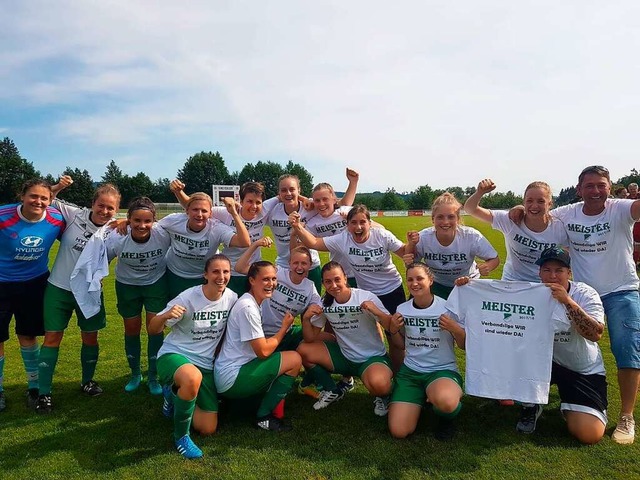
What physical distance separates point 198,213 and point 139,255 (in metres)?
0.85

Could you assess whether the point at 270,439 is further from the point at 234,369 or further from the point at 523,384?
the point at 523,384

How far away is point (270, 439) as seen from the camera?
13.4ft

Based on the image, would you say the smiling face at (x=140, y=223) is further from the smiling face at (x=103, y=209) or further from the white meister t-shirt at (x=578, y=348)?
the white meister t-shirt at (x=578, y=348)

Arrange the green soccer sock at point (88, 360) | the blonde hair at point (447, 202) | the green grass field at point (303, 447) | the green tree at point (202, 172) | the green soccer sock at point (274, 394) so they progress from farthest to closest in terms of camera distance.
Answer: the green tree at point (202, 172) → the green soccer sock at point (88, 360) → the blonde hair at point (447, 202) → the green soccer sock at point (274, 394) → the green grass field at point (303, 447)

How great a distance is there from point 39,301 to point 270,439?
3036 millimetres

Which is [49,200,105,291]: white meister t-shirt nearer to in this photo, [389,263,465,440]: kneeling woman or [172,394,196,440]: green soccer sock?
[172,394,196,440]: green soccer sock

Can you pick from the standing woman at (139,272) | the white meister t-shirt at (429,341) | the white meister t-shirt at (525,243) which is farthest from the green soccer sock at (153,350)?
the white meister t-shirt at (525,243)

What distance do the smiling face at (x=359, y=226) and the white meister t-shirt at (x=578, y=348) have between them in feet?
6.88

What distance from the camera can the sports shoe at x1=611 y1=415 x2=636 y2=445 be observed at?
391 centimetres

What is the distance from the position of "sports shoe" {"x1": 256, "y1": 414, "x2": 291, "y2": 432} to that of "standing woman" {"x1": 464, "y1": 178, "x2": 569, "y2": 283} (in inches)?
114

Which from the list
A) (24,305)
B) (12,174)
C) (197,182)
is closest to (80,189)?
(12,174)

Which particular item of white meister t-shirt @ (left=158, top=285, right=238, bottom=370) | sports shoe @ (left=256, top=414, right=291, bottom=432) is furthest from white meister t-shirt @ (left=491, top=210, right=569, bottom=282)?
white meister t-shirt @ (left=158, top=285, right=238, bottom=370)

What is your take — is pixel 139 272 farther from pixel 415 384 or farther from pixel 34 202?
pixel 415 384

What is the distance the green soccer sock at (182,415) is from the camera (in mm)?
3850
